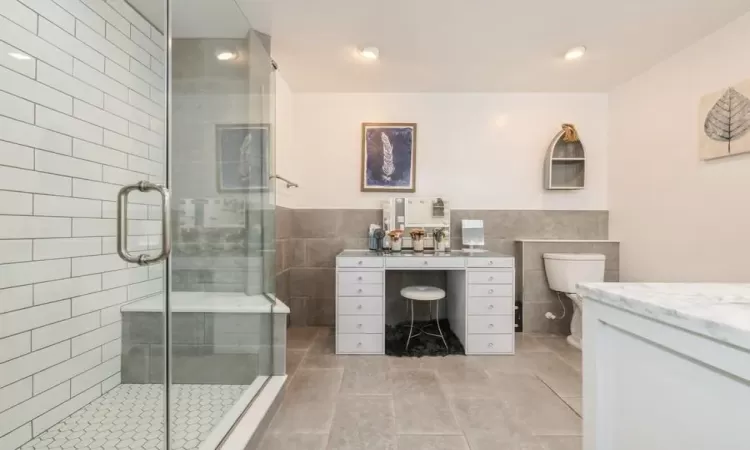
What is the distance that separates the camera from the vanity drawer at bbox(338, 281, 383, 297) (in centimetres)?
246

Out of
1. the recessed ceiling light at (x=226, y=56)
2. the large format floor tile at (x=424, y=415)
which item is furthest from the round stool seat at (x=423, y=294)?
the recessed ceiling light at (x=226, y=56)

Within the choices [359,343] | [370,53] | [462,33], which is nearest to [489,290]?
[359,343]

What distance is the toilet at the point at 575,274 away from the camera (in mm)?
2678

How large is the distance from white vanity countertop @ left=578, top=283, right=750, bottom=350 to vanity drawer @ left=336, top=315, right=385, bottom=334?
1.71 meters

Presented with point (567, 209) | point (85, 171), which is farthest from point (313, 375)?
point (567, 209)

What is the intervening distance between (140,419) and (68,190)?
3.63ft

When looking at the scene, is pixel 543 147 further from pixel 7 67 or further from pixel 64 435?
pixel 64 435

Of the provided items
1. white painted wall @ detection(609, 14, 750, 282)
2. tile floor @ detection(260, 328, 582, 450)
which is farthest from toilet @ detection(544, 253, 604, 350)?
white painted wall @ detection(609, 14, 750, 282)

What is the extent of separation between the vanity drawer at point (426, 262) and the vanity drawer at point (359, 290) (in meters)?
0.20

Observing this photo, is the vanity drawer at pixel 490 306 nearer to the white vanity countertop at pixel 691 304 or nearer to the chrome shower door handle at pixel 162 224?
the white vanity countertop at pixel 691 304

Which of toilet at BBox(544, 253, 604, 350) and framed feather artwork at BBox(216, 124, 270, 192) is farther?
toilet at BBox(544, 253, 604, 350)

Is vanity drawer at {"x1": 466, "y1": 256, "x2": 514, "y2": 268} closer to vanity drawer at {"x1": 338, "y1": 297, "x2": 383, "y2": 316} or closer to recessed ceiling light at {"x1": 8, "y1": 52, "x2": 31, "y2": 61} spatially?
vanity drawer at {"x1": 338, "y1": 297, "x2": 383, "y2": 316}

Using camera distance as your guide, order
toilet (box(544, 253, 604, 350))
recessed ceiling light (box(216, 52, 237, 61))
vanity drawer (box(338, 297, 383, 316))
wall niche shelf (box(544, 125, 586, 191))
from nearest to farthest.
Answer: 1. recessed ceiling light (box(216, 52, 237, 61))
2. vanity drawer (box(338, 297, 383, 316))
3. toilet (box(544, 253, 604, 350))
4. wall niche shelf (box(544, 125, 586, 191))

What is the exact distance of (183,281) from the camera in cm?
196
